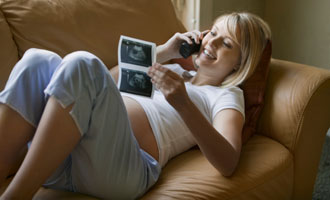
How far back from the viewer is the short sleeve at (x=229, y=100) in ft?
3.97

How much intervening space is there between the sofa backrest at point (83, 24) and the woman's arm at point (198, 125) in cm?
52

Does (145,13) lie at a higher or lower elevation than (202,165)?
Answer: higher

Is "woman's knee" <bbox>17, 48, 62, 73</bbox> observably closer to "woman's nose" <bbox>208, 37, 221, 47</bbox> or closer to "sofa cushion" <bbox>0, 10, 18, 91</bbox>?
"sofa cushion" <bbox>0, 10, 18, 91</bbox>

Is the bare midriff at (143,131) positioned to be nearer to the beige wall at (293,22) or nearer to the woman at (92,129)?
the woman at (92,129)

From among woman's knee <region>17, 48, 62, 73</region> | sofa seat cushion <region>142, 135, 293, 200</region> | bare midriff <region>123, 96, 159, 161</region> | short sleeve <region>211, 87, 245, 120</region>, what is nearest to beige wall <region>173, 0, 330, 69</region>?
short sleeve <region>211, 87, 245, 120</region>

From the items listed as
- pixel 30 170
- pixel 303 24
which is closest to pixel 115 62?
pixel 30 170

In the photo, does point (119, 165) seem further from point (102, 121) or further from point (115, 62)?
point (115, 62)

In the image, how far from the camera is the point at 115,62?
4.99 feet

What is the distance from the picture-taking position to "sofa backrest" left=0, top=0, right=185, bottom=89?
4.33ft

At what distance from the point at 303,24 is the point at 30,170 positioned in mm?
2009

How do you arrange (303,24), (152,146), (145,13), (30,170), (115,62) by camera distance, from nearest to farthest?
(30,170)
(152,146)
(115,62)
(145,13)
(303,24)

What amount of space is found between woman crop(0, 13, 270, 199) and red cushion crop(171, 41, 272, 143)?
16cm

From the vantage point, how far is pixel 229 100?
1.23 metres

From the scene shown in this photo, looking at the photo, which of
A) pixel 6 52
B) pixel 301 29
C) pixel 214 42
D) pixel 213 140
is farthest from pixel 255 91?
pixel 301 29
